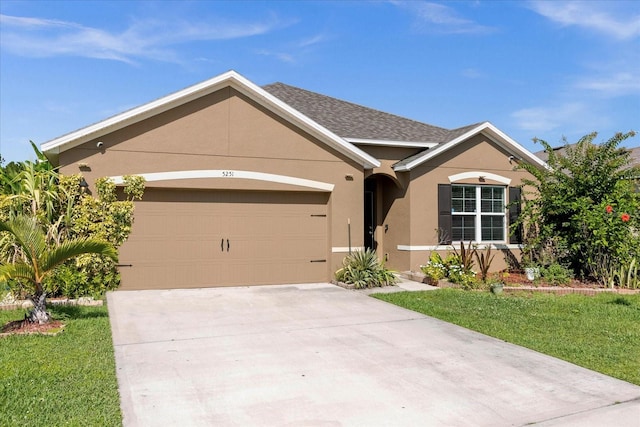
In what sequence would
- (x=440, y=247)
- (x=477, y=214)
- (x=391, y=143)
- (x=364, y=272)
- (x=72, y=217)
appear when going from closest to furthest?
1. (x=72, y=217)
2. (x=364, y=272)
3. (x=440, y=247)
4. (x=391, y=143)
5. (x=477, y=214)

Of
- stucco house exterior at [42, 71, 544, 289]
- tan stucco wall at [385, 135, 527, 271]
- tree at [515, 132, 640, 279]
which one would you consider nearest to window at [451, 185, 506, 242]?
stucco house exterior at [42, 71, 544, 289]

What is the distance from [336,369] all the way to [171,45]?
35.1 feet

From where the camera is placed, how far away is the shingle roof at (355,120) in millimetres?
14241

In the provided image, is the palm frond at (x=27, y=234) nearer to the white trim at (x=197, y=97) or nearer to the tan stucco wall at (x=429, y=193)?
the white trim at (x=197, y=97)

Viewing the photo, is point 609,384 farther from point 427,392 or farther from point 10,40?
point 10,40

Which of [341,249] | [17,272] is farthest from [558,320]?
[17,272]

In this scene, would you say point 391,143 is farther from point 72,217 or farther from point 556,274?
point 72,217

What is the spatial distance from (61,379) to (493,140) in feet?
42.8

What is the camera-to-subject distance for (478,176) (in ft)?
46.8

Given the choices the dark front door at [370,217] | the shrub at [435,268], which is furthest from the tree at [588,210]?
the dark front door at [370,217]

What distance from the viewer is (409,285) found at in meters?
12.1

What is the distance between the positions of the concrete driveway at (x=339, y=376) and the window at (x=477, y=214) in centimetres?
604

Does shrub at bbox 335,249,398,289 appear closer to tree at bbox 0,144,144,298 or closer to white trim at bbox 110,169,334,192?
white trim at bbox 110,169,334,192

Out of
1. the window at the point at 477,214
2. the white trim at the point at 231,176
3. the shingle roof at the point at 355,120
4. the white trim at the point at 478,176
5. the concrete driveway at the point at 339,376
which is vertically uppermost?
the shingle roof at the point at 355,120
